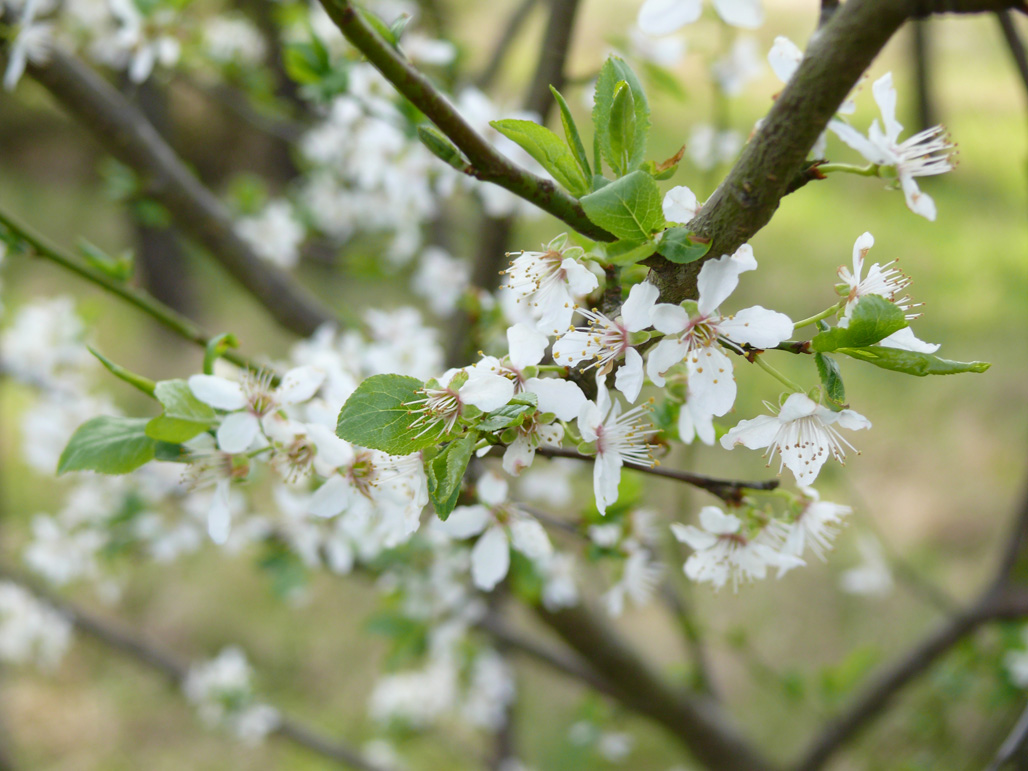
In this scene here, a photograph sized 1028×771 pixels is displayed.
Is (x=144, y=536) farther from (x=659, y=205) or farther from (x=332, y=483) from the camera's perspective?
(x=659, y=205)

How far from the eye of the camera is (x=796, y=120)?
31 cm

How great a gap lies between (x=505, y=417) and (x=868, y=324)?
16cm

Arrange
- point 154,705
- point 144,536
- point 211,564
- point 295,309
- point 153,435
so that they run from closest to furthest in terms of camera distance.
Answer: point 153,435, point 295,309, point 144,536, point 154,705, point 211,564

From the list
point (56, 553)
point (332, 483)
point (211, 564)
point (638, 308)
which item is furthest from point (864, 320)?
point (211, 564)

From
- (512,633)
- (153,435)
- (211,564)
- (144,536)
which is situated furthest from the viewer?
(211,564)

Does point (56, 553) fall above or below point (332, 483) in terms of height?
below

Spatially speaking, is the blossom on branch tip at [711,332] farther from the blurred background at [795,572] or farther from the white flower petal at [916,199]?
the blurred background at [795,572]

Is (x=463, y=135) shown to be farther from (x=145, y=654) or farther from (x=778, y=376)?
(x=145, y=654)

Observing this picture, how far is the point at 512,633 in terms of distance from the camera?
56.0 inches

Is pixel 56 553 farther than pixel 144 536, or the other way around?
pixel 56 553

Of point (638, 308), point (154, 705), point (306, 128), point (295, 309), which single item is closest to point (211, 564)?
point (154, 705)

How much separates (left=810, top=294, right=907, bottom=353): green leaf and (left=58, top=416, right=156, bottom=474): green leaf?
0.37 m

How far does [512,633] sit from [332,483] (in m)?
1.06

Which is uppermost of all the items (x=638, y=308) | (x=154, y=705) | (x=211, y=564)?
(x=638, y=308)
